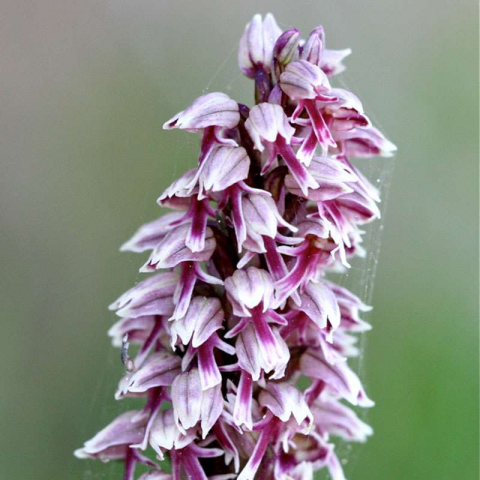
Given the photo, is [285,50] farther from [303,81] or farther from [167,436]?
[167,436]

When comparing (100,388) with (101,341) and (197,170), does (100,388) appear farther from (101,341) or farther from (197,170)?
(197,170)

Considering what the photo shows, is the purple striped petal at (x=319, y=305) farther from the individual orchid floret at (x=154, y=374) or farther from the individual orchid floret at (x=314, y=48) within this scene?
the individual orchid floret at (x=314, y=48)

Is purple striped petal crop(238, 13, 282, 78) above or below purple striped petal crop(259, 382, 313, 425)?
above

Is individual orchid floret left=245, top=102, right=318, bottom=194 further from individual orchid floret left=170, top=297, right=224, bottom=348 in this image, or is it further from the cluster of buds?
individual orchid floret left=170, top=297, right=224, bottom=348

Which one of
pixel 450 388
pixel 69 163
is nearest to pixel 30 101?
pixel 69 163

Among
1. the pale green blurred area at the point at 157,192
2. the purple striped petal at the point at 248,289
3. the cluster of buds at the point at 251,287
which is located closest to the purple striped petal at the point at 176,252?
the cluster of buds at the point at 251,287

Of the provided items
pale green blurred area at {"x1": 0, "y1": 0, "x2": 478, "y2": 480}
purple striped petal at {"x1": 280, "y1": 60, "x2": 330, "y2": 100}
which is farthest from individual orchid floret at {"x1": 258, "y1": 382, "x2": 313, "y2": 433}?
pale green blurred area at {"x1": 0, "y1": 0, "x2": 478, "y2": 480}

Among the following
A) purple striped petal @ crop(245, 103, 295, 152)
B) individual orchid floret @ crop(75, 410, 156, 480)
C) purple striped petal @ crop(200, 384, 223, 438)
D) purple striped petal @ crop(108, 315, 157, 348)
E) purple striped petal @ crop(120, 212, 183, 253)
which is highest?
purple striped petal @ crop(245, 103, 295, 152)
